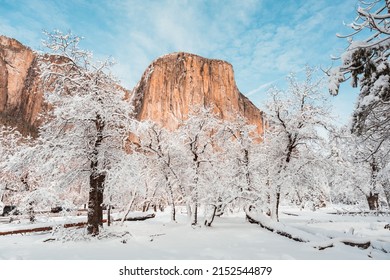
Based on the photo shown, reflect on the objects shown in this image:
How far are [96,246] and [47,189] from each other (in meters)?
2.87

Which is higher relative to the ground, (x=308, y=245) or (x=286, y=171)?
(x=286, y=171)

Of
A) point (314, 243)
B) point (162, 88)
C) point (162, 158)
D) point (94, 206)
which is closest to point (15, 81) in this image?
point (162, 88)

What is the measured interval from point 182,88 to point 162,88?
6414 millimetres

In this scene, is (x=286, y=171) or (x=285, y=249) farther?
(x=286, y=171)

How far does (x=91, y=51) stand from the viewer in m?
11.1

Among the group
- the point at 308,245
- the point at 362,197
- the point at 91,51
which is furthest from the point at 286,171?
the point at 362,197

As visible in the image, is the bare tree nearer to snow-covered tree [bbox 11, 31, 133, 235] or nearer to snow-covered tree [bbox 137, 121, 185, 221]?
snow-covered tree [bbox 11, 31, 133, 235]

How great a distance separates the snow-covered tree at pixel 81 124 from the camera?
10297 millimetres

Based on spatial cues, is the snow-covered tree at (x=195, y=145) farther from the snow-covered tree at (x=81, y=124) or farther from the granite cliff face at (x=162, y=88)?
the granite cliff face at (x=162, y=88)

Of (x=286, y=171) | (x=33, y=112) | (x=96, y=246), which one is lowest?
(x=96, y=246)

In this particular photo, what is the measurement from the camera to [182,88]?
8656 centimetres

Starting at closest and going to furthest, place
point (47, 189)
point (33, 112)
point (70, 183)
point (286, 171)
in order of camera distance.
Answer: point (47, 189)
point (70, 183)
point (286, 171)
point (33, 112)

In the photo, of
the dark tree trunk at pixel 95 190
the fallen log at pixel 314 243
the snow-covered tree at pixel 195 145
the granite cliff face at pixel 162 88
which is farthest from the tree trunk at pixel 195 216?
the granite cliff face at pixel 162 88
